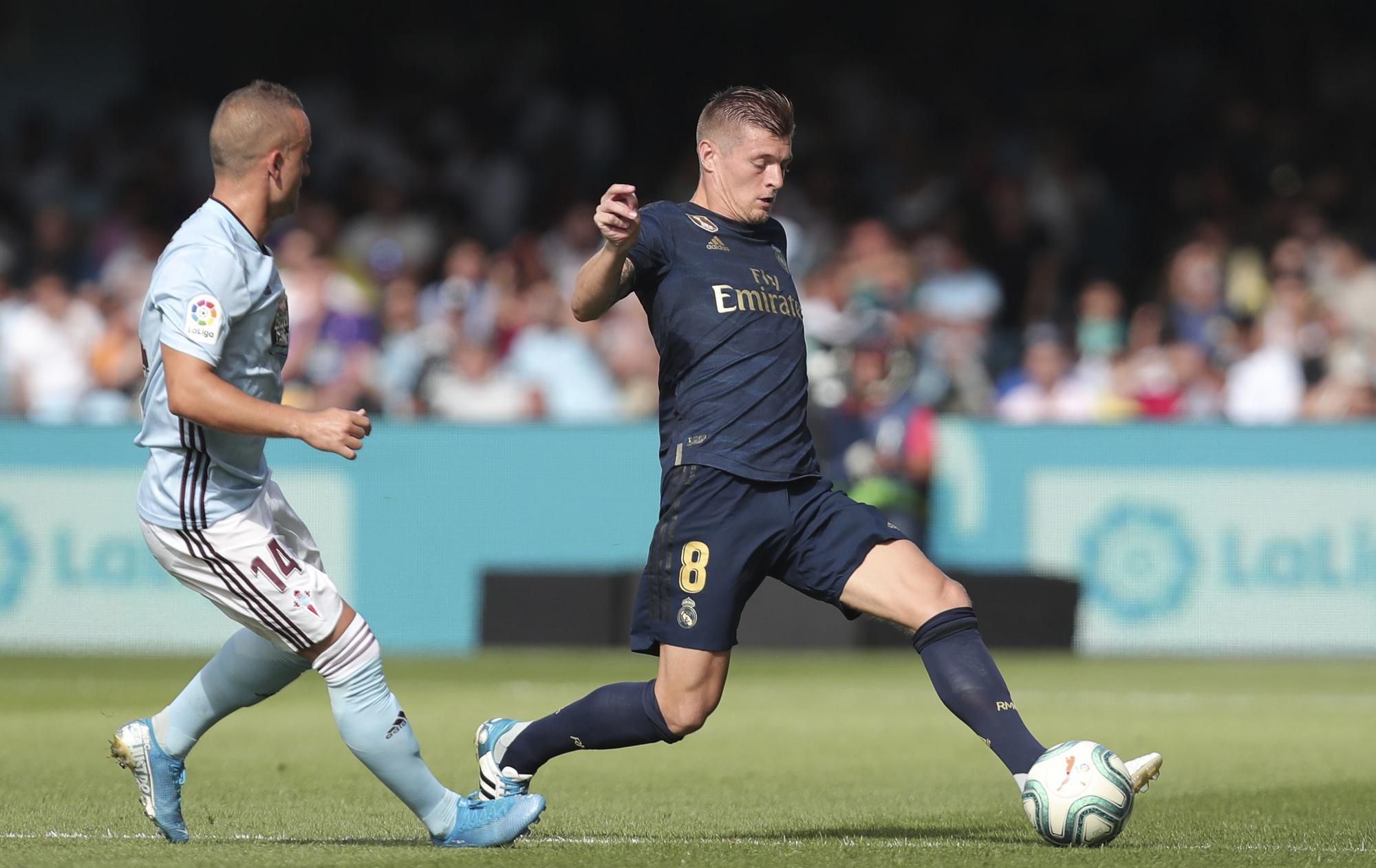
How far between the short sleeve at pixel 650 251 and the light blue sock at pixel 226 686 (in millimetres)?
1497

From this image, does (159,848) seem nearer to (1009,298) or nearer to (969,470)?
(969,470)

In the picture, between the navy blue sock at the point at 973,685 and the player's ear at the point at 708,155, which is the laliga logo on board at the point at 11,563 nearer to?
the player's ear at the point at 708,155

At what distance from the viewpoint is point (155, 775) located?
5.92 meters

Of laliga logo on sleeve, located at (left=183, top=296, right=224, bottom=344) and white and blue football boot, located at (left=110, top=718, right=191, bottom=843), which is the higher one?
laliga logo on sleeve, located at (left=183, top=296, right=224, bottom=344)

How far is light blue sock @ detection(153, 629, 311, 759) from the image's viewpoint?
5.92 meters

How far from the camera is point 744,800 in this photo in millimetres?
7254

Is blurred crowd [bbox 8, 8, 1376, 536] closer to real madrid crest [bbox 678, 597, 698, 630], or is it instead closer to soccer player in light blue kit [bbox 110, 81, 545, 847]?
real madrid crest [bbox 678, 597, 698, 630]

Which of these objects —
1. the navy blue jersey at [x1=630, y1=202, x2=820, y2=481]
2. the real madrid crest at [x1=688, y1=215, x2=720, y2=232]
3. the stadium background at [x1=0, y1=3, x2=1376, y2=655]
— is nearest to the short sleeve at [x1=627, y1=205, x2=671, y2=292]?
the navy blue jersey at [x1=630, y1=202, x2=820, y2=481]

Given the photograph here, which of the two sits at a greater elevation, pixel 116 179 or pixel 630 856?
pixel 116 179

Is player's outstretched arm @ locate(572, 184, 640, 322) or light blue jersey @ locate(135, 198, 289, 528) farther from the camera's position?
player's outstretched arm @ locate(572, 184, 640, 322)

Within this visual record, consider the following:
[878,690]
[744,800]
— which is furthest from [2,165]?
[744,800]

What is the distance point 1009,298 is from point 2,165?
9.25 metres

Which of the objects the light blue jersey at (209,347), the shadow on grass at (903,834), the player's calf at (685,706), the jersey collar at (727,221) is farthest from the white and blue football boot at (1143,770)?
the light blue jersey at (209,347)

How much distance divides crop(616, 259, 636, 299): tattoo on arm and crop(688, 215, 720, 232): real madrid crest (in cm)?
30
